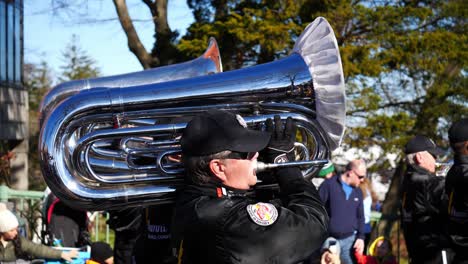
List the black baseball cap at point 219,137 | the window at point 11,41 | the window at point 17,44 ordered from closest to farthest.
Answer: the black baseball cap at point 219,137 → the window at point 11,41 → the window at point 17,44

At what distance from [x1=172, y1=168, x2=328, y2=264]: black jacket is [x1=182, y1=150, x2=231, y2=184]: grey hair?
42 millimetres

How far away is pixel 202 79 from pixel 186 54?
695cm

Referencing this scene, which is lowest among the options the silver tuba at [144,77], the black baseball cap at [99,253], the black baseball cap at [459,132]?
the black baseball cap at [99,253]

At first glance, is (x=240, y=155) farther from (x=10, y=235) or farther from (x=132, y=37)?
(x=132, y=37)

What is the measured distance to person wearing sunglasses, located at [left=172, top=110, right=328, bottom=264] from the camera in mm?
2822

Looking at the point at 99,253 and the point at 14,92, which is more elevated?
the point at 14,92

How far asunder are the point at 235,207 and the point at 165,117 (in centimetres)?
94

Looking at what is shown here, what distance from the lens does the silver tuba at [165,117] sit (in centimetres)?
357

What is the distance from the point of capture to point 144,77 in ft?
13.8

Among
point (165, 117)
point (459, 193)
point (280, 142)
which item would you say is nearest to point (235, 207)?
point (280, 142)

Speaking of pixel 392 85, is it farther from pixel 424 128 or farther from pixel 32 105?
Result: pixel 32 105

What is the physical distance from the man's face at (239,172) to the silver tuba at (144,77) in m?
1.19

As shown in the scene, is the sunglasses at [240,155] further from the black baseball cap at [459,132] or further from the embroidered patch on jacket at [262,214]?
the black baseball cap at [459,132]

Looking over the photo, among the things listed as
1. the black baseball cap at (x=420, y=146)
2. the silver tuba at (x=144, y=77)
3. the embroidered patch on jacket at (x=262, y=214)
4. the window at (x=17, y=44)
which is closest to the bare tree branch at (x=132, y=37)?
the black baseball cap at (x=420, y=146)
